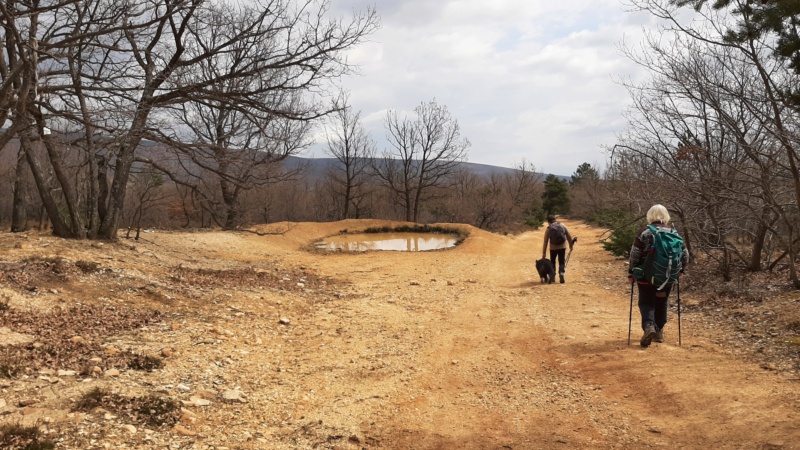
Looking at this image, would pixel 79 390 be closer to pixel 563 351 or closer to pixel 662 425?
pixel 662 425

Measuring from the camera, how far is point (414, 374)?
595 cm

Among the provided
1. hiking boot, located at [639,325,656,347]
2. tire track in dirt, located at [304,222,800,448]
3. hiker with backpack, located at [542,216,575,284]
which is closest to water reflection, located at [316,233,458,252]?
hiker with backpack, located at [542,216,575,284]

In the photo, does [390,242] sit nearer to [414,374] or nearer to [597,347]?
[597,347]

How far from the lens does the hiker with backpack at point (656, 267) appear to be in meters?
6.20

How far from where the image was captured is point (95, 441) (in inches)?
141

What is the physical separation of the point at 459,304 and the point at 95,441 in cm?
713

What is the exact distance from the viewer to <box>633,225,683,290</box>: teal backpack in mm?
6184

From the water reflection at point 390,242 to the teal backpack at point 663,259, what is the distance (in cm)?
1900

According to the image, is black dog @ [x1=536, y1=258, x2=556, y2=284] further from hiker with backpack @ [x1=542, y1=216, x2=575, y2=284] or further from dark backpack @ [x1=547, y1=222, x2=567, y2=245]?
dark backpack @ [x1=547, y1=222, x2=567, y2=245]

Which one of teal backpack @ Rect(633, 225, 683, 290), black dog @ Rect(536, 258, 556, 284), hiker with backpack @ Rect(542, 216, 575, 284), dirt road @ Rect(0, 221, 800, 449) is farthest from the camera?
black dog @ Rect(536, 258, 556, 284)

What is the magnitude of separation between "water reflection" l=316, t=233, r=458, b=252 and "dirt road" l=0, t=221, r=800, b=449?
15.3 metres

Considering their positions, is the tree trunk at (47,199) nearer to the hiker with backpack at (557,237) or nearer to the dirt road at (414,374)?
the dirt road at (414,374)

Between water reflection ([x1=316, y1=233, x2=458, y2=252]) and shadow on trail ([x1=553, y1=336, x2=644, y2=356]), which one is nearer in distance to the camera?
shadow on trail ([x1=553, y1=336, x2=644, y2=356])

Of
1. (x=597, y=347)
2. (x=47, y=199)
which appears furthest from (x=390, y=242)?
(x=597, y=347)
